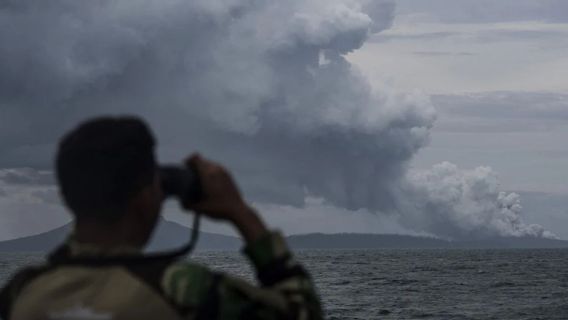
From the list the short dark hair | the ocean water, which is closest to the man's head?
the short dark hair

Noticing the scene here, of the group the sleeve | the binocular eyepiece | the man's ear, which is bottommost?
the sleeve

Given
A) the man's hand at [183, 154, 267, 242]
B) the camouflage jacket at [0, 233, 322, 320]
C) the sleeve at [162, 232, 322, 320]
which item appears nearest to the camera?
the camouflage jacket at [0, 233, 322, 320]

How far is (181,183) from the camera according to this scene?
3.47m

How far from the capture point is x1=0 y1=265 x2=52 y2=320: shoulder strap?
3486mm

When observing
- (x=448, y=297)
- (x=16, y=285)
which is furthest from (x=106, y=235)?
(x=448, y=297)

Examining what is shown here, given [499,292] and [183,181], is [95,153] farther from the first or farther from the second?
[499,292]

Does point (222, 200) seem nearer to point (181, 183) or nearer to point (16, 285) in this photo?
point (181, 183)

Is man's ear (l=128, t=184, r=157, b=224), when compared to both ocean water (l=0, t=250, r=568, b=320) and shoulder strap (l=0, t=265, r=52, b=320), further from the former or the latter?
ocean water (l=0, t=250, r=568, b=320)

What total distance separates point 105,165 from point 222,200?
0.38 meters

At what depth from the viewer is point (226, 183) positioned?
3.54 metres

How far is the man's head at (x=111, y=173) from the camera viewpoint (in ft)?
11.1

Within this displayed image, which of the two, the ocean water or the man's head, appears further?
the ocean water

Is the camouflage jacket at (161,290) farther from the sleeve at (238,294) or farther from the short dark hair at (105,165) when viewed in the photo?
the short dark hair at (105,165)

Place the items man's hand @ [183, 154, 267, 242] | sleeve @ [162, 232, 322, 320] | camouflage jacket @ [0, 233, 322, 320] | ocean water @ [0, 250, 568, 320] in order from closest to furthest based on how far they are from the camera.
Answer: camouflage jacket @ [0, 233, 322, 320], sleeve @ [162, 232, 322, 320], man's hand @ [183, 154, 267, 242], ocean water @ [0, 250, 568, 320]
